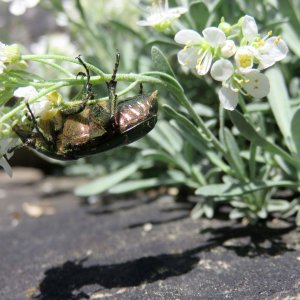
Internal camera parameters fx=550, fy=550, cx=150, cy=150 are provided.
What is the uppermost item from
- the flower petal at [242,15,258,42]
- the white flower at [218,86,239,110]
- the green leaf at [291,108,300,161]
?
the flower petal at [242,15,258,42]

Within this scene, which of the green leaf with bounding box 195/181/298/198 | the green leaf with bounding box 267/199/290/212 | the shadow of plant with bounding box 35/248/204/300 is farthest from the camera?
the green leaf with bounding box 267/199/290/212

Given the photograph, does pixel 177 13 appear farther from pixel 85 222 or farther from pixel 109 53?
pixel 85 222

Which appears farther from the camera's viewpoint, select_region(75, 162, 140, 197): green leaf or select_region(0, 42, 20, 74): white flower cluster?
select_region(75, 162, 140, 197): green leaf

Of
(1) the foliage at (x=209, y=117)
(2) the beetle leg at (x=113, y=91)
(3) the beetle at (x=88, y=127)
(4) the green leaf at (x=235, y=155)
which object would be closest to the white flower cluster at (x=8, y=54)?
(1) the foliage at (x=209, y=117)

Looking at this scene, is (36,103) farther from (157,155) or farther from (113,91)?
(157,155)

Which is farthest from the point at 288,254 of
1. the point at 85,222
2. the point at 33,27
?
the point at 33,27

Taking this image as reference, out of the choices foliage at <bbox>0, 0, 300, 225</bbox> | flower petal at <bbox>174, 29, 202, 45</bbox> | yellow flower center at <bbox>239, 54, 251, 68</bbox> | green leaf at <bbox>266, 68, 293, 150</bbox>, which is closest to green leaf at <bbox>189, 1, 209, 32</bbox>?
foliage at <bbox>0, 0, 300, 225</bbox>

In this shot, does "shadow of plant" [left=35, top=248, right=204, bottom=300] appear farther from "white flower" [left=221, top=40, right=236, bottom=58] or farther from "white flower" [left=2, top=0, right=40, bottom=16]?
"white flower" [left=2, top=0, right=40, bottom=16]
